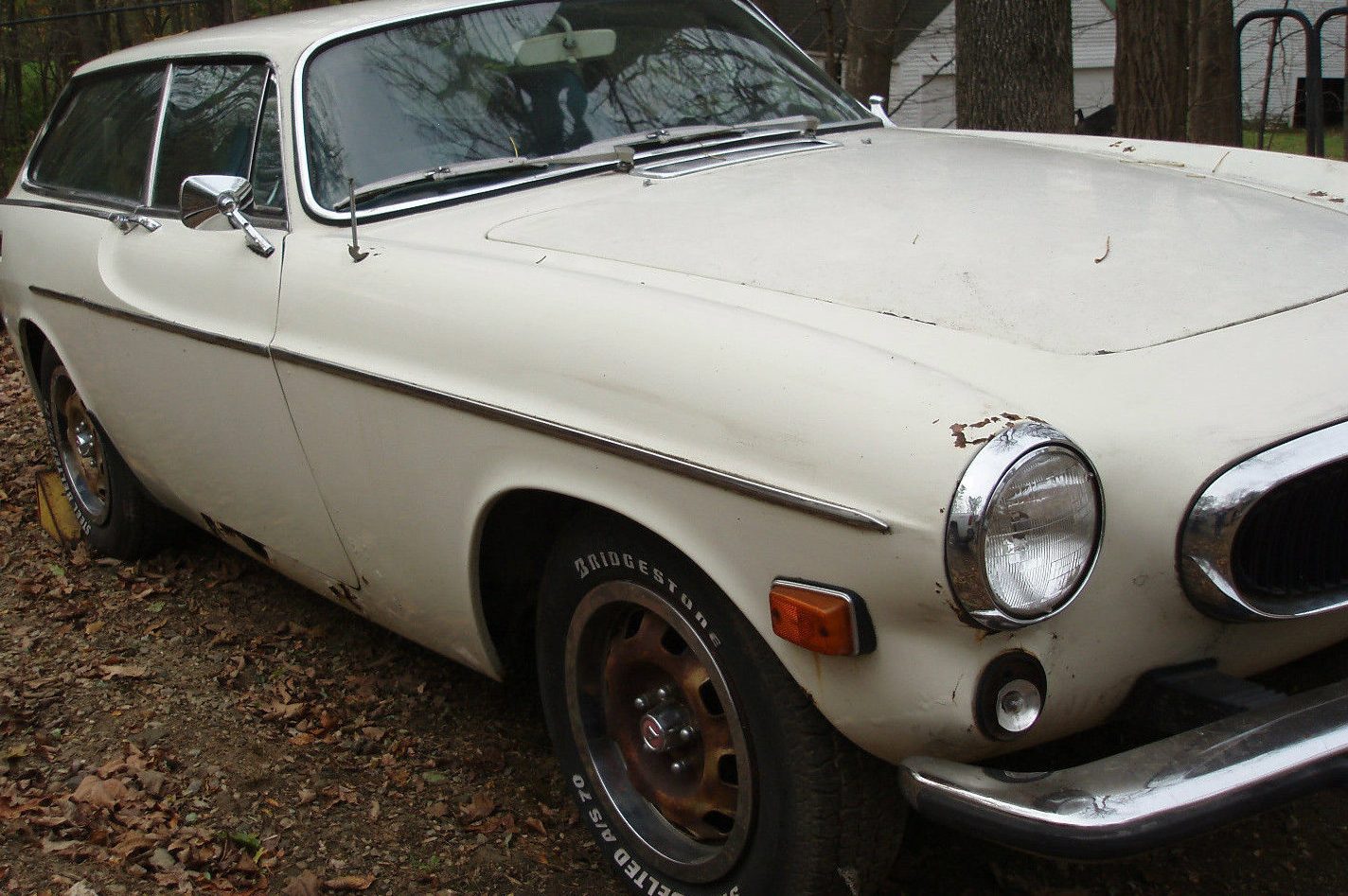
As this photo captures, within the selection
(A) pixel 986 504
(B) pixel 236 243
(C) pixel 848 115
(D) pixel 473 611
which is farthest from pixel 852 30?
(A) pixel 986 504

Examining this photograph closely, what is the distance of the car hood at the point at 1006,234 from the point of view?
229 centimetres

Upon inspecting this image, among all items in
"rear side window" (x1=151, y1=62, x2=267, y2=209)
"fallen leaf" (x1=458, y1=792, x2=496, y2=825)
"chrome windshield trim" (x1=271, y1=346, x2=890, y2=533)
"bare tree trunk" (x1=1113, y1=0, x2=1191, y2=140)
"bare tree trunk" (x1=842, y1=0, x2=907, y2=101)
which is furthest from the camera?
"bare tree trunk" (x1=842, y1=0, x2=907, y2=101)

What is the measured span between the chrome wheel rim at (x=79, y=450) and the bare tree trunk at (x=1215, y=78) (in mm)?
7172

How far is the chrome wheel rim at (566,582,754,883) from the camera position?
237cm

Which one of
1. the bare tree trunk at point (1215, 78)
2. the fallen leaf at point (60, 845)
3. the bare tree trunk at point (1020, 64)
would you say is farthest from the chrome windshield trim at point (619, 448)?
the bare tree trunk at point (1215, 78)

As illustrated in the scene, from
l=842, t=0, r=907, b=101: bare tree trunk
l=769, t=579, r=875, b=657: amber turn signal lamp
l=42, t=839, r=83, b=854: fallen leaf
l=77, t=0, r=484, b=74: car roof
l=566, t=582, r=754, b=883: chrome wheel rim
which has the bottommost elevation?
l=42, t=839, r=83, b=854: fallen leaf

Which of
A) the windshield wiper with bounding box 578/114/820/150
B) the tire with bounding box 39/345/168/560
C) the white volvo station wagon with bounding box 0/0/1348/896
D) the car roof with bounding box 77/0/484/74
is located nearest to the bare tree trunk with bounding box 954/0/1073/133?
the white volvo station wagon with bounding box 0/0/1348/896

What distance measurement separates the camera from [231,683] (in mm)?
3775

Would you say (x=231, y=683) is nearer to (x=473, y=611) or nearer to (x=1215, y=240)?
(x=473, y=611)

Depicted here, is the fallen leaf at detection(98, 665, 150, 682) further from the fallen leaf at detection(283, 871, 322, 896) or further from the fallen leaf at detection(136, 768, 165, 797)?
the fallen leaf at detection(283, 871, 322, 896)

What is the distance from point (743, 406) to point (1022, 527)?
471mm

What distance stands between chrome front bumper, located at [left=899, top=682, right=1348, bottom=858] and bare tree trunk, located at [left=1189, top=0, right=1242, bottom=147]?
7.70 meters

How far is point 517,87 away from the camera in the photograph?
11.2 ft

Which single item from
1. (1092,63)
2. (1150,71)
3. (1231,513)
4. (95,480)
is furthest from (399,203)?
(1092,63)
